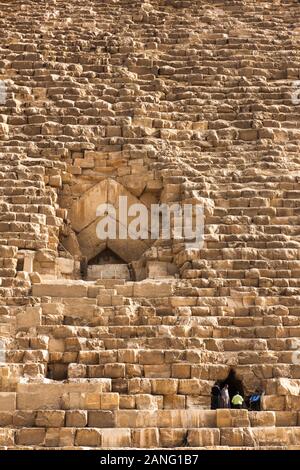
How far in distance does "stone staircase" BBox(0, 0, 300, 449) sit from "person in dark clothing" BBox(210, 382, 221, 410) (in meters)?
0.07

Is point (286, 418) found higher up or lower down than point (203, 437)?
higher up

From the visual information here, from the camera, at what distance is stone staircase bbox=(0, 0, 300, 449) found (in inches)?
427

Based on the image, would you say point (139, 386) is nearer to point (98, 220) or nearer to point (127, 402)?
point (127, 402)

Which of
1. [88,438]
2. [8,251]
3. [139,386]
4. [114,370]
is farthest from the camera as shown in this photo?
[8,251]

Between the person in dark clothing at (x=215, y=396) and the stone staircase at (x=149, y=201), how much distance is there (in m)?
0.07

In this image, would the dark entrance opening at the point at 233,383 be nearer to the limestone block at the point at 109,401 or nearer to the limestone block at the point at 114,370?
the limestone block at the point at 114,370

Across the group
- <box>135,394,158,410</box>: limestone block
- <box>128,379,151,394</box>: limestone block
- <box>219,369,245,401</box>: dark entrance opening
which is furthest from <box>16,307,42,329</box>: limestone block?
<box>219,369,245,401</box>: dark entrance opening

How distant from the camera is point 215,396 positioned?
11.2 m

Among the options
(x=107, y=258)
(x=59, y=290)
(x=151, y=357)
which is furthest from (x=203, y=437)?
(x=107, y=258)

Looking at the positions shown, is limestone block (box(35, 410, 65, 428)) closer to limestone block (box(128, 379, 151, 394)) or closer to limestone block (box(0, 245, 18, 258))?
limestone block (box(128, 379, 151, 394))

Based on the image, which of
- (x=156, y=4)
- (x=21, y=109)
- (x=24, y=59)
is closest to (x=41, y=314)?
(x=21, y=109)

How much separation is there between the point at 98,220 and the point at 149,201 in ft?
2.57

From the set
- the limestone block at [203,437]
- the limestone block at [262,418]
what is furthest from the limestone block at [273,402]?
the limestone block at [203,437]

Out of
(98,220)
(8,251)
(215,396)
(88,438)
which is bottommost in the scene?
(88,438)
